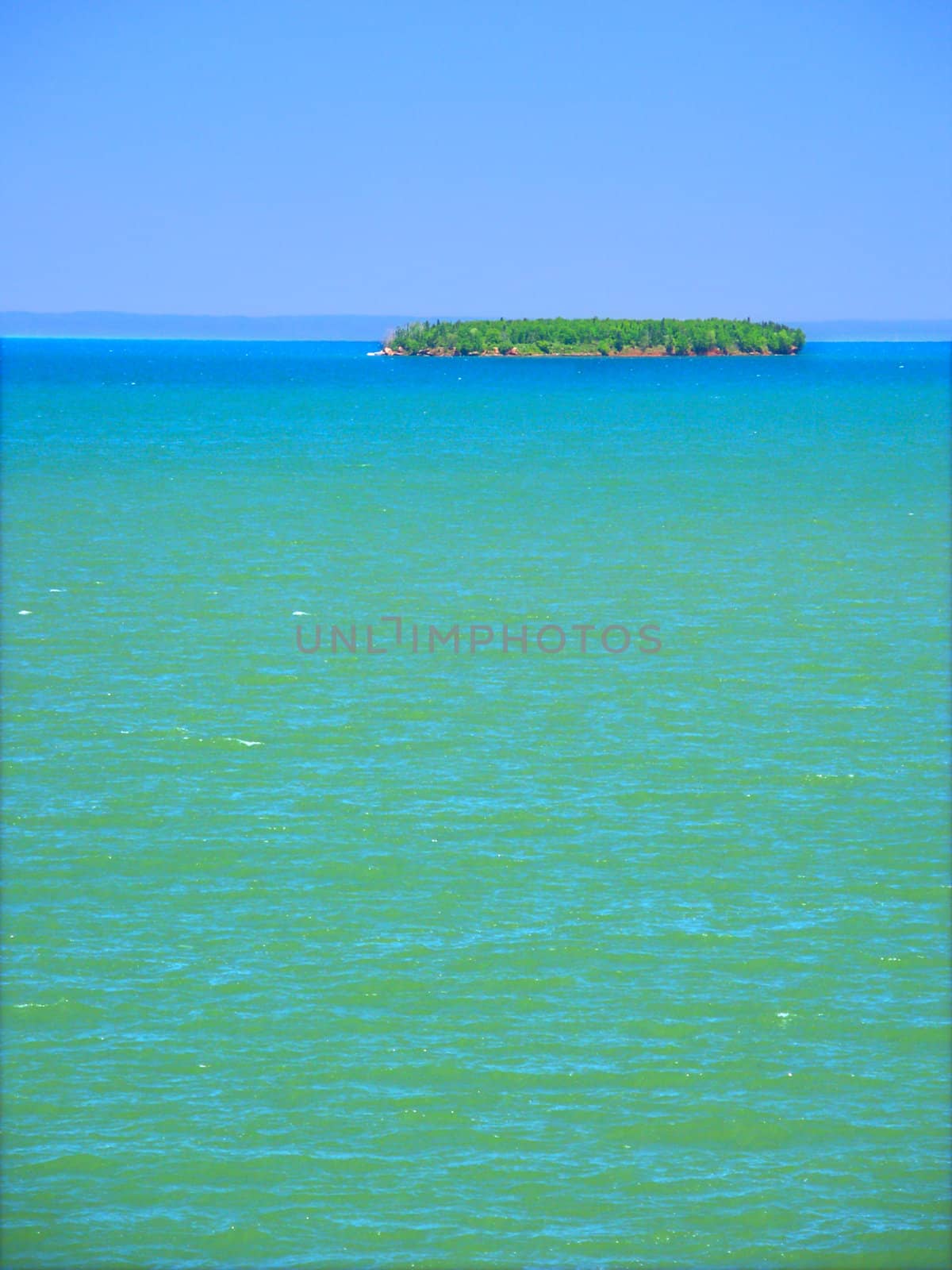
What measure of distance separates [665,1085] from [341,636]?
21.4 metres

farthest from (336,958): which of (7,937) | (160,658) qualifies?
(160,658)

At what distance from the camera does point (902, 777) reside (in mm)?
27953

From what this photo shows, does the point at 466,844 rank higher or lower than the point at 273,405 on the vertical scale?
lower

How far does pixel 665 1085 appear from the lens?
18.4 m

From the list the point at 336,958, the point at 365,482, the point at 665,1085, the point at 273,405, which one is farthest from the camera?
the point at 273,405

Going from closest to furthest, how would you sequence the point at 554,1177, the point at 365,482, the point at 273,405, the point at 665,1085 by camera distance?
the point at 554,1177, the point at 665,1085, the point at 365,482, the point at 273,405

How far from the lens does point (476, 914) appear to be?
22.5m

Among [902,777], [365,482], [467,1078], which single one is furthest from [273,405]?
[467,1078]

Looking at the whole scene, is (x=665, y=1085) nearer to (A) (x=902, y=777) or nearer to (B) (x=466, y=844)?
(B) (x=466, y=844)

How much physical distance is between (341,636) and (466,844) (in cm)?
1414

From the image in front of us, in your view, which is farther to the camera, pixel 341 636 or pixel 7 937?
pixel 341 636

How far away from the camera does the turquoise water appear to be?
16.5m

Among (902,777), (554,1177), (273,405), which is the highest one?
(273,405)

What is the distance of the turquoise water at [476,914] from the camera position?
54.3 feet
